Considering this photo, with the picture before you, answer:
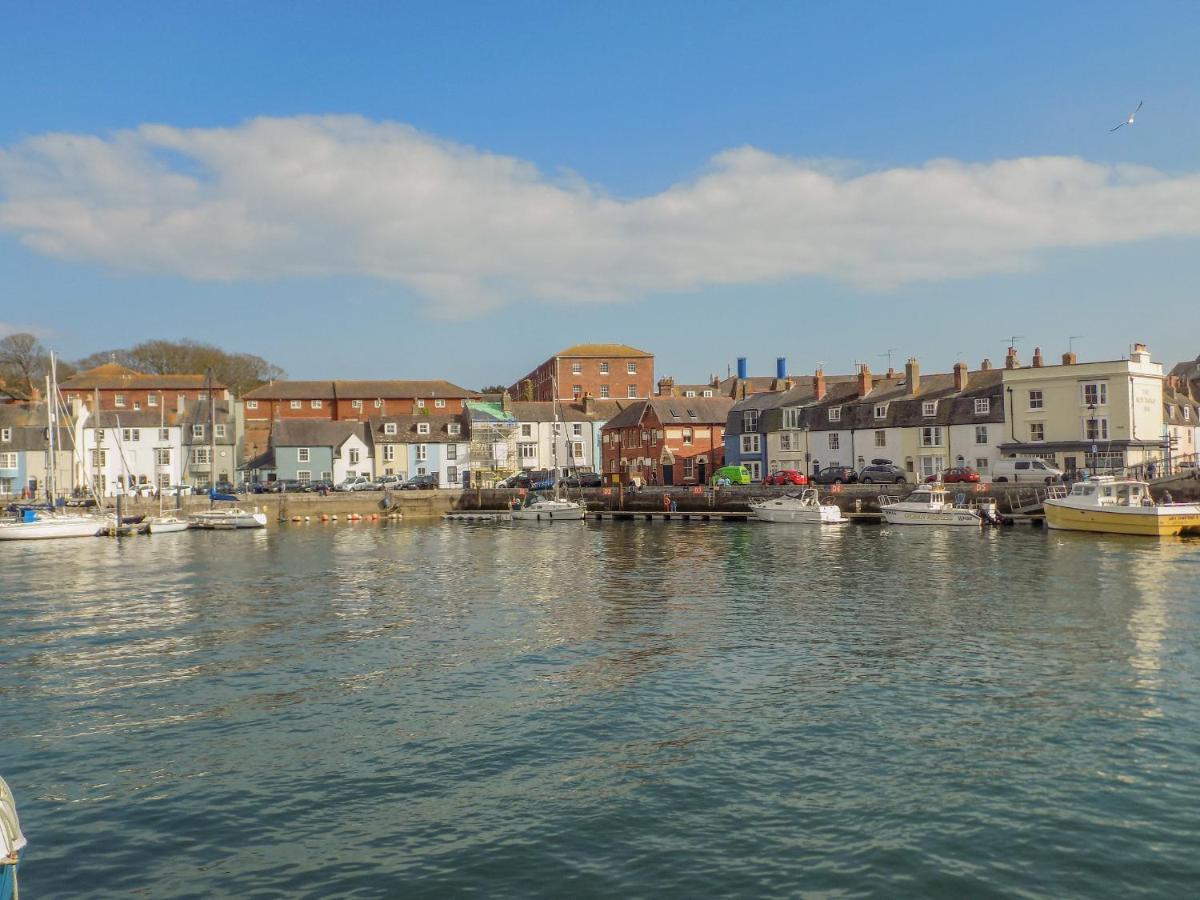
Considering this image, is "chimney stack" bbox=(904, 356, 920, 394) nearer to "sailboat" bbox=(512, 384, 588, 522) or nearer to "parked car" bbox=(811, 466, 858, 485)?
"parked car" bbox=(811, 466, 858, 485)

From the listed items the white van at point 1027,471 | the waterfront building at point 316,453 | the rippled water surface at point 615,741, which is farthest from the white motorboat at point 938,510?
the waterfront building at point 316,453

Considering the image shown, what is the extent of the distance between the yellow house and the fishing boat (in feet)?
41.8

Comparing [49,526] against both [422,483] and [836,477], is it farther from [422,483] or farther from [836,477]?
[836,477]

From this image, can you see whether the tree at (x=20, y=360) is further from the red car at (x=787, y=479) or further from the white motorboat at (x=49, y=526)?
the red car at (x=787, y=479)

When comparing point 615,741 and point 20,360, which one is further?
point 20,360

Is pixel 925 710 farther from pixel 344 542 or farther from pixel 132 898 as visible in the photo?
pixel 344 542

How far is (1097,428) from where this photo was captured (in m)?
73.2

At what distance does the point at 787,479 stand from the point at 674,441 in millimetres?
18930

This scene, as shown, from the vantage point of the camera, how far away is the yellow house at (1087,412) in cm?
7206

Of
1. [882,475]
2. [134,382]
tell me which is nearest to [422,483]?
[134,382]

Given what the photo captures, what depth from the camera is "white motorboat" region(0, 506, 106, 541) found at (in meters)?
70.1

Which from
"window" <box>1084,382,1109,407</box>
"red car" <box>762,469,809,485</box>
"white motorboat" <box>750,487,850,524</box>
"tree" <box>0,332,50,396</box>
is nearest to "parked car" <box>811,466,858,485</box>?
"red car" <box>762,469,809,485</box>

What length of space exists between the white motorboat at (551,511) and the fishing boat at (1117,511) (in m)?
36.7

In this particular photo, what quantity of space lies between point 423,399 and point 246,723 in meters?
98.3
